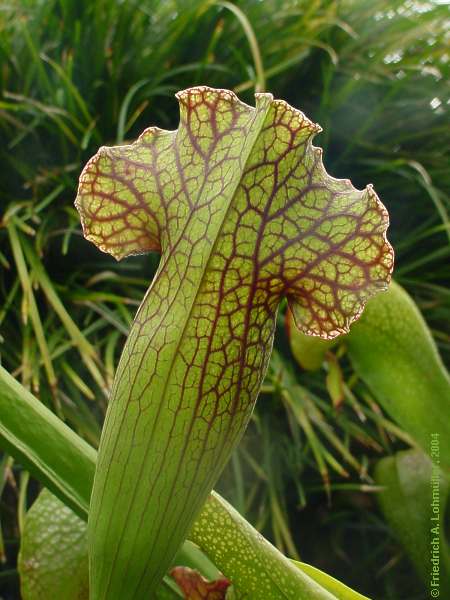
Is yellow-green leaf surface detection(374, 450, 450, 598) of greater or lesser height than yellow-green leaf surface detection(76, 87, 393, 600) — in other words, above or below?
below

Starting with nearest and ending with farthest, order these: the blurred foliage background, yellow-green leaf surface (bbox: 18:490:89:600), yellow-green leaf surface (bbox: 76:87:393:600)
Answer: yellow-green leaf surface (bbox: 76:87:393:600), yellow-green leaf surface (bbox: 18:490:89:600), the blurred foliage background

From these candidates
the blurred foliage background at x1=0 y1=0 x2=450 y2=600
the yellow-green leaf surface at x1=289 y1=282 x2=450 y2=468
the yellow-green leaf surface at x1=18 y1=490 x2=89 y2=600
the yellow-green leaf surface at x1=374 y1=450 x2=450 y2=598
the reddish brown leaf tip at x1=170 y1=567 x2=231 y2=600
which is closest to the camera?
the reddish brown leaf tip at x1=170 y1=567 x2=231 y2=600

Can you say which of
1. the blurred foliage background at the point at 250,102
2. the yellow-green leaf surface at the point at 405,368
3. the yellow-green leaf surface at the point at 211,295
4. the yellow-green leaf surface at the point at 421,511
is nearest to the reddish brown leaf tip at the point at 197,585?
the yellow-green leaf surface at the point at 211,295

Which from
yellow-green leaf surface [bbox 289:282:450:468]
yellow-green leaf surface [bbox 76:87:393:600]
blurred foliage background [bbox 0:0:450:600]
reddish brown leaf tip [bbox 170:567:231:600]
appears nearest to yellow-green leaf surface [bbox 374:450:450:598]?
yellow-green leaf surface [bbox 289:282:450:468]

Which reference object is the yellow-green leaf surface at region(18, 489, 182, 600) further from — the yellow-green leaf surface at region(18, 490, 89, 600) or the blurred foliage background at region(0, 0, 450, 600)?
the blurred foliage background at region(0, 0, 450, 600)

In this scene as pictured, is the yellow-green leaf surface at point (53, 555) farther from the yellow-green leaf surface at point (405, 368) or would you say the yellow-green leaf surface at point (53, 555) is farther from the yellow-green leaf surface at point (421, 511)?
the yellow-green leaf surface at point (421, 511)

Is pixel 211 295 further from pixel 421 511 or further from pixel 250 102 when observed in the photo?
pixel 250 102

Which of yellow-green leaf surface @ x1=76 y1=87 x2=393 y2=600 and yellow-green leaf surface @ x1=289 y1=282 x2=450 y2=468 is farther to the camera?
yellow-green leaf surface @ x1=289 y1=282 x2=450 y2=468
